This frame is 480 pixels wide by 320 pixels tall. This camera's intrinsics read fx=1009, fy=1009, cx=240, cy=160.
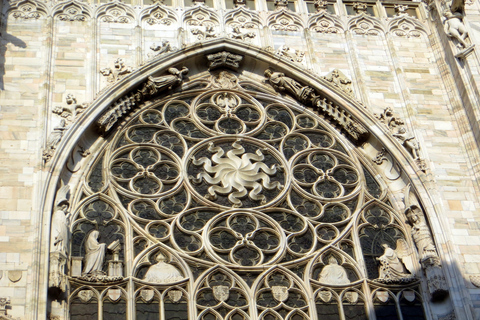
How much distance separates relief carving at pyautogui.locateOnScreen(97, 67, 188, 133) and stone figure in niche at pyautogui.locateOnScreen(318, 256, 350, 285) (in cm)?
474

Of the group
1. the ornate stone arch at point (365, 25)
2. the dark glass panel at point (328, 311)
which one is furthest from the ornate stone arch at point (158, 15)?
the dark glass panel at point (328, 311)

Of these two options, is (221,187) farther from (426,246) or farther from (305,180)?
(426,246)

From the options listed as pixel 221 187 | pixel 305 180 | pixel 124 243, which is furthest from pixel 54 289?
pixel 305 180

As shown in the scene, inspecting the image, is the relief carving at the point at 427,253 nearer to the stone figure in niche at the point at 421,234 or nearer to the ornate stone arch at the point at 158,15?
the stone figure in niche at the point at 421,234

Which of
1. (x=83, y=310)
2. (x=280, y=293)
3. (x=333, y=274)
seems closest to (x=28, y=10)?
(x=83, y=310)

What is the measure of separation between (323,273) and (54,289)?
459 cm

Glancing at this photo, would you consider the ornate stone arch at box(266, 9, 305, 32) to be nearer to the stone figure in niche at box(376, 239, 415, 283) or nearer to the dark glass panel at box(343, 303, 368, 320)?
the stone figure in niche at box(376, 239, 415, 283)

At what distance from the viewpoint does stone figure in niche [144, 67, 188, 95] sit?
19.2 metres

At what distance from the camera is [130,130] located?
62.0 feet

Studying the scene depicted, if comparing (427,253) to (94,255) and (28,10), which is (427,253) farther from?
(28,10)

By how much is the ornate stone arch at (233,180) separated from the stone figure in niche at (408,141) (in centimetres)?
Result: 15

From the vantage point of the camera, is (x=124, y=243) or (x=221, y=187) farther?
(x=221, y=187)

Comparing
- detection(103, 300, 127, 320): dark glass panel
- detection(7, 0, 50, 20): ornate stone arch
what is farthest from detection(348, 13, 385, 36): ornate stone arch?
detection(103, 300, 127, 320): dark glass panel

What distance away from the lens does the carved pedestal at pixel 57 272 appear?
15836mm
